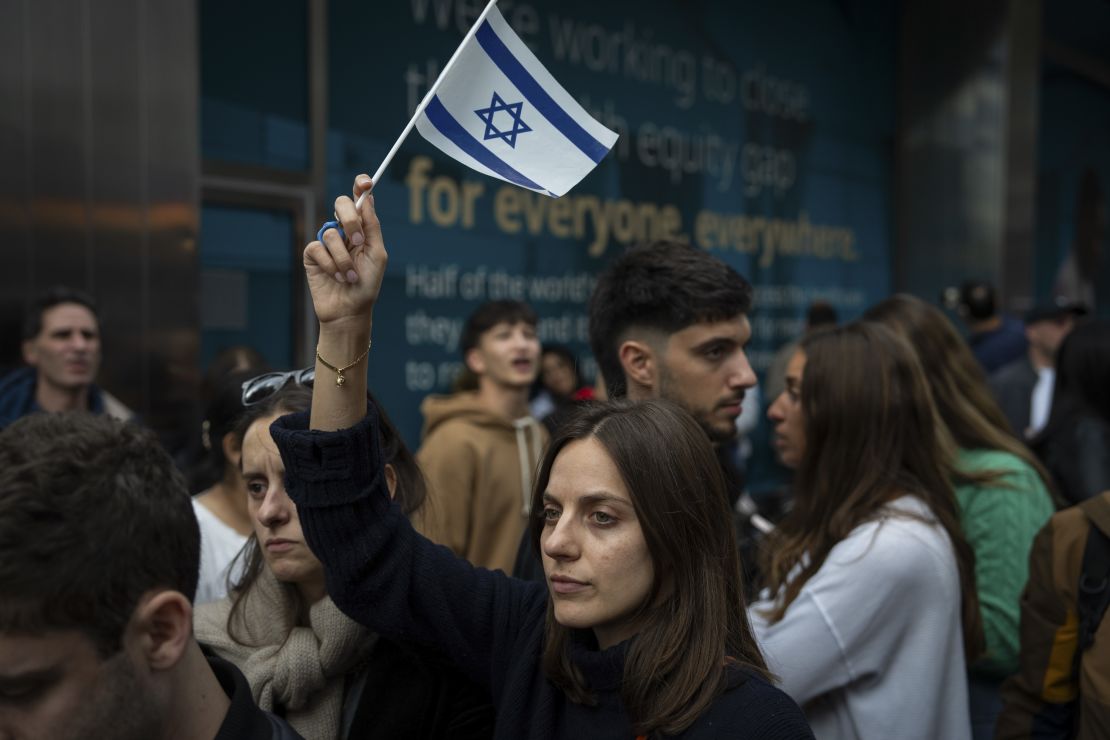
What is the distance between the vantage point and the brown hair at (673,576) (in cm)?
175

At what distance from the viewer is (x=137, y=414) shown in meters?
4.93

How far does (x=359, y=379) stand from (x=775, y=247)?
8.71 m

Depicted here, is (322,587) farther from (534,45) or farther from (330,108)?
(534,45)

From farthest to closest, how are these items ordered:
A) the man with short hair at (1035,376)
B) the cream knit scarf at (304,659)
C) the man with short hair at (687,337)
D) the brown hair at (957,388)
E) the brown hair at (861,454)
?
the man with short hair at (1035,376) < the brown hair at (957,388) < the man with short hair at (687,337) < the brown hair at (861,454) < the cream knit scarf at (304,659)

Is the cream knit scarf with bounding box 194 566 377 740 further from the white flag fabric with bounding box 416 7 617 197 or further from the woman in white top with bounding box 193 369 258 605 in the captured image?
the white flag fabric with bounding box 416 7 617 197

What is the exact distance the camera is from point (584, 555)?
181cm

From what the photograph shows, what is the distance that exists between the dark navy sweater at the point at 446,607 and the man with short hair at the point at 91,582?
0.39 metres

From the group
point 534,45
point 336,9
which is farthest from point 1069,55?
point 336,9

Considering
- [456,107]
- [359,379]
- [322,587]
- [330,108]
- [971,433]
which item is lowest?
[322,587]

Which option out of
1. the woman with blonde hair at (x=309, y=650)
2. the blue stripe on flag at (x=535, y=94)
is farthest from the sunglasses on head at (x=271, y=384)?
the blue stripe on flag at (x=535, y=94)

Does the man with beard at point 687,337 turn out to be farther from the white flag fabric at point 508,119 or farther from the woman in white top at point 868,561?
the white flag fabric at point 508,119

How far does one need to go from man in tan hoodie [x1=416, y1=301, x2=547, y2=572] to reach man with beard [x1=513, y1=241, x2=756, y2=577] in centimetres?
161

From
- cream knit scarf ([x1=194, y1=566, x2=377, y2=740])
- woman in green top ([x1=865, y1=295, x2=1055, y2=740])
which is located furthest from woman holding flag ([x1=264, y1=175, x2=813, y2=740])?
woman in green top ([x1=865, y1=295, x2=1055, y2=740])

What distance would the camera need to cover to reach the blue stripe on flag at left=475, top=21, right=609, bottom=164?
2186 mm
